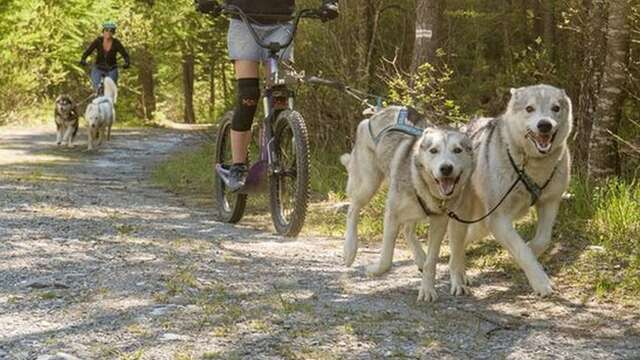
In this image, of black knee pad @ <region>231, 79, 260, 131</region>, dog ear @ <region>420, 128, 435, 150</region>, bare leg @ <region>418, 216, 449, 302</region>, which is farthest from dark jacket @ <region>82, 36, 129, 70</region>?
bare leg @ <region>418, 216, 449, 302</region>

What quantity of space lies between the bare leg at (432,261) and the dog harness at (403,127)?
620 mm

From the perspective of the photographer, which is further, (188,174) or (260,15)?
(188,174)

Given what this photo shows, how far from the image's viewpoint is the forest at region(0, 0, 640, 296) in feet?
21.6

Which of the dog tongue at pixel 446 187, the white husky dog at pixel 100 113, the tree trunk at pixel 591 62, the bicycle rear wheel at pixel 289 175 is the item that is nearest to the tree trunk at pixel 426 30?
the tree trunk at pixel 591 62

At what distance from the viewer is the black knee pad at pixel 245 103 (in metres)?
6.53

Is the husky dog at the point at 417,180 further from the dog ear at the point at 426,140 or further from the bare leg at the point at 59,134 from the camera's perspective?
the bare leg at the point at 59,134

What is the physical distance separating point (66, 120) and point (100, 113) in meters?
0.94

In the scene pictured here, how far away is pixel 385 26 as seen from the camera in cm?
1200

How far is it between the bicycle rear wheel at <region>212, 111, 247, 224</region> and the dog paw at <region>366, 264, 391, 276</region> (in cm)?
248

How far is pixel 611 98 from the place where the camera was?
6633 millimetres

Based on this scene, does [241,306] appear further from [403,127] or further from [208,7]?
[208,7]

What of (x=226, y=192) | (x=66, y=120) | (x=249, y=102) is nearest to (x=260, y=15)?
(x=249, y=102)

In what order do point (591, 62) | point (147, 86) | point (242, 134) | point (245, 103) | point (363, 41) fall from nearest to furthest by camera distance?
point (245, 103) → point (242, 134) → point (591, 62) → point (363, 41) → point (147, 86)

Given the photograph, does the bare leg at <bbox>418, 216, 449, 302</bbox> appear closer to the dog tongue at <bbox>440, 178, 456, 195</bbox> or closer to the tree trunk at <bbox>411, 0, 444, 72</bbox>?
the dog tongue at <bbox>440, 178, 456, 195</bbox>
